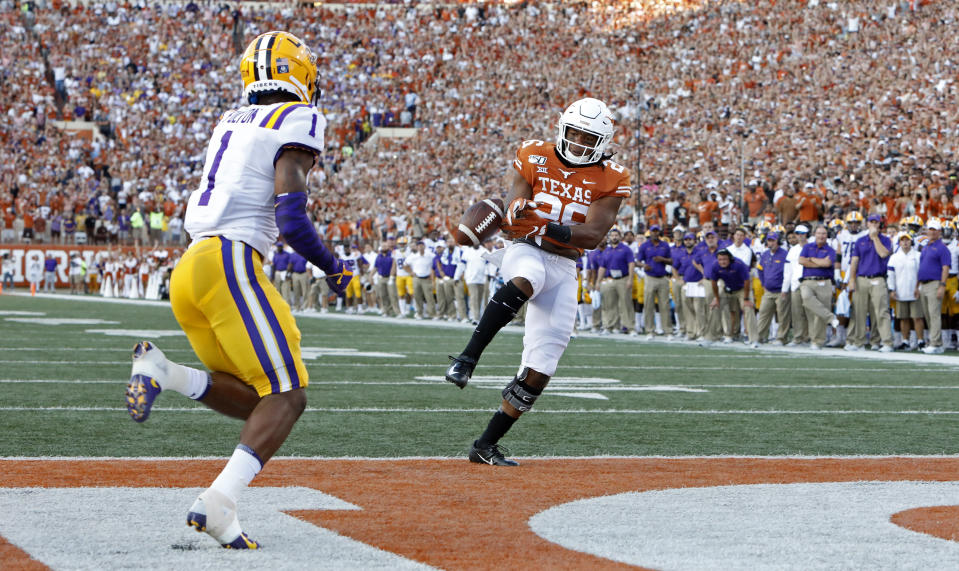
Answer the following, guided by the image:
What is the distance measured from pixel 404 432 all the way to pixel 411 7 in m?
42.4

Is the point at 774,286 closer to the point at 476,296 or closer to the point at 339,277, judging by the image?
the point at 476,296

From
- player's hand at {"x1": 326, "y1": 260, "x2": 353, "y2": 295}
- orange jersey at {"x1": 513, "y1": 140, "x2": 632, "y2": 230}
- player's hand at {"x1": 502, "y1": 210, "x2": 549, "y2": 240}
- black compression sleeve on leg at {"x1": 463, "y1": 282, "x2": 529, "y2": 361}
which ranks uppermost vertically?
orange jersey at {"x1": 513, "y1": 140, "x2": 632, "y2": 230}

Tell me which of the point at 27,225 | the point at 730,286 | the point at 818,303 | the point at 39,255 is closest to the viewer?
the point at 818,303

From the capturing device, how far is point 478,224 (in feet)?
21.2

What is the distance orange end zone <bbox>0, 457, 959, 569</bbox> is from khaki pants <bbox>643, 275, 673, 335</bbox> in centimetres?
1435

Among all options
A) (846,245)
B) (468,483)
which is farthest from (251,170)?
(846,245)

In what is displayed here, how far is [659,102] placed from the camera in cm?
3534

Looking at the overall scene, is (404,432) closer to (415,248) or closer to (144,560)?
(144,560)

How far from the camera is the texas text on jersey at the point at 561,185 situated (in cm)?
672

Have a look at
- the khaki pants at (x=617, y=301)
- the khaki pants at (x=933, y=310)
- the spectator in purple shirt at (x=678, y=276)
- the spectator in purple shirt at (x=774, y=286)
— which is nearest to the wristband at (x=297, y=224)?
the khaki pants at (x=933, y=310)

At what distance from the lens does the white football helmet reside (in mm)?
6656

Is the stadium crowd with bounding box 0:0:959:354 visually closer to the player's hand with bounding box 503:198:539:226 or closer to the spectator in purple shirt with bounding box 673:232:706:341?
the spectator in purple shirt with bounding box 673:232:706:341

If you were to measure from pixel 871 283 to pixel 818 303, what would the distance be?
29.7 inches

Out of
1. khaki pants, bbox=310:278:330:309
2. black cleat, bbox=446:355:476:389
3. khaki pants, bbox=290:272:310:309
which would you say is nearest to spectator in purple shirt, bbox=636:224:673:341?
khaki pants, bbox=310:278:330:309
